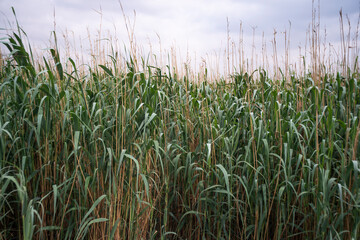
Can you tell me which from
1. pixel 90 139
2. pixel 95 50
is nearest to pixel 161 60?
pixel 95 50

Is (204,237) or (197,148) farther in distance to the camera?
(197,148)

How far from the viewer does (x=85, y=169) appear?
194 centimetres

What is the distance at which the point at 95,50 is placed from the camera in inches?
116

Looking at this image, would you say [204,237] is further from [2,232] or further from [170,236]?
[2,232]

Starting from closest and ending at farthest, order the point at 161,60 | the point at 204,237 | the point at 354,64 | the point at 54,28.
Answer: the point at 204,237, the point at 54,28, the point at 354,64, the point at 161,60

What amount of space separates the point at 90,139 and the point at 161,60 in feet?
6.37

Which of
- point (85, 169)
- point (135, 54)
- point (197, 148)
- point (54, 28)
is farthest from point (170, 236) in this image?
point (54, 28)

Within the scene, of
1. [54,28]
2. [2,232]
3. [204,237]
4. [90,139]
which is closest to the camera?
[2,232]

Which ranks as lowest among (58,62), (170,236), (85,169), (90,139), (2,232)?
(170,236)

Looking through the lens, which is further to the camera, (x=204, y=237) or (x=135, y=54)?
(x=135, y=54)

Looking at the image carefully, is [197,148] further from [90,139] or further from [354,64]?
[354,64]

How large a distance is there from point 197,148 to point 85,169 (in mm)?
874

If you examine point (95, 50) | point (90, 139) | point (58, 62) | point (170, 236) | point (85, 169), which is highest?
point (95, 50)

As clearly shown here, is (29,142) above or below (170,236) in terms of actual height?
above
